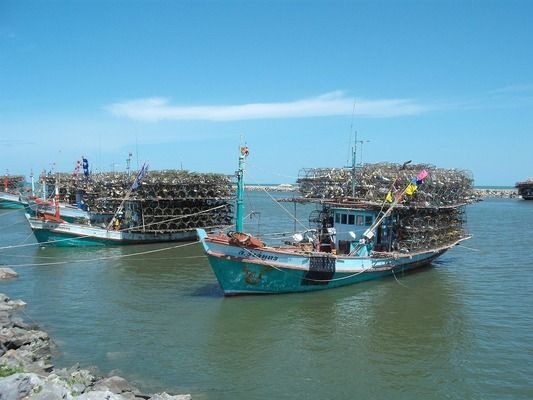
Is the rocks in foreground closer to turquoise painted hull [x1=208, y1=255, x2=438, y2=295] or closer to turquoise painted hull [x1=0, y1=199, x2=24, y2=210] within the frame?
turquoise painted hull [x1=208, y1=255, x2=438, y2=295]

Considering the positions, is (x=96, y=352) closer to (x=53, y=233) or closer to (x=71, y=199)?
(x=53, y=233)

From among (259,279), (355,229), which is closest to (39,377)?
(259,279)

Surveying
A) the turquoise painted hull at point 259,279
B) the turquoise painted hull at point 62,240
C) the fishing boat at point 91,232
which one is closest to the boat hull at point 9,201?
the fishing boat at point 91,232

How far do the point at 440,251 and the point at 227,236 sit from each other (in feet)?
51.6

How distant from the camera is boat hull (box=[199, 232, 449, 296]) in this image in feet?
74.1

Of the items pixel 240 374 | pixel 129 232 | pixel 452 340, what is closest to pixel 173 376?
pixel 240 374

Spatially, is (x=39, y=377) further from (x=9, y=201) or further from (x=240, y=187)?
(x=9, y=201)

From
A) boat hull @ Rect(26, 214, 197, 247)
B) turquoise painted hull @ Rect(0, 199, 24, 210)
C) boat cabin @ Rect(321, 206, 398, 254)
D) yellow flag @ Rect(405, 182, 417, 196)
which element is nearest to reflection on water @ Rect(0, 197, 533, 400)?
boat cabin @ Rect(321, 206, 398, 254)

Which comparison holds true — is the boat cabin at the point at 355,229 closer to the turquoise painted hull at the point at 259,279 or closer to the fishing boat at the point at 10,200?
the turquoise painted hull at the point at 259,279

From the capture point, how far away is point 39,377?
12750mm

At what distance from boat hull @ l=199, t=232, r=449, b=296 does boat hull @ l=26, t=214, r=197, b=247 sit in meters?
18.8

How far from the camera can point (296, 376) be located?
1573 centimetres

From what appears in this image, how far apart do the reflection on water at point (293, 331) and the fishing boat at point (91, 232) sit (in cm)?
637

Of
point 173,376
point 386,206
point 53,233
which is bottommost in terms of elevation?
point 173,376
